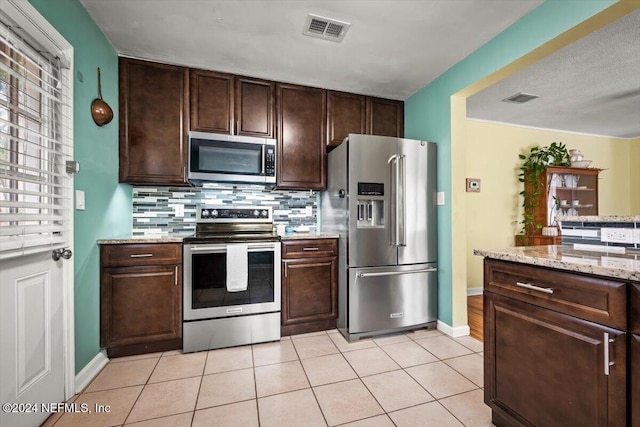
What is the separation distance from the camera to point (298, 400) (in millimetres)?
1643

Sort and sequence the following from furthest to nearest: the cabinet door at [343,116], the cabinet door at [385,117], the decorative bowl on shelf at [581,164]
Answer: the decorative bowl on shelf at [581,164] → the cabinet door at [385,117] → the cabinet door at [343,116]

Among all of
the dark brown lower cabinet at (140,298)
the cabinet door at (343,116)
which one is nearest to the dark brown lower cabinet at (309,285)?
the dark brown lower cabinet at (140,298)

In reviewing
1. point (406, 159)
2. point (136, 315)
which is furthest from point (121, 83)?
point (406, 159)

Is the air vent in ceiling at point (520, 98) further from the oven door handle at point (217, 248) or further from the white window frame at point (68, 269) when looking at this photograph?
the white window frame at point (68, 269)

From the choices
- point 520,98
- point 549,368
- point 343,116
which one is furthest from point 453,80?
point 549,368

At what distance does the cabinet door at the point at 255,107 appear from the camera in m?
2.70

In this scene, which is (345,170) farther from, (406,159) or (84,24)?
(84,24)

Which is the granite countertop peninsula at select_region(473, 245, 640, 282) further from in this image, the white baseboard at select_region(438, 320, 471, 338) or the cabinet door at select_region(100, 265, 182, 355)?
the cabinet door at select_region(100, 265, 182, 355)

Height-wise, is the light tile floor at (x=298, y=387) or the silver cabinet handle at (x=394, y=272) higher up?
the silver cabinet handle at (x=394, y=272)

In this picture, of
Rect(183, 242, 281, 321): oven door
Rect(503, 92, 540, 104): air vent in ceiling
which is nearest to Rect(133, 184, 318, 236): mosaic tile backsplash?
Rect(183, 242, 281, 321): oven door

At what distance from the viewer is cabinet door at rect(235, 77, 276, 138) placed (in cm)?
270

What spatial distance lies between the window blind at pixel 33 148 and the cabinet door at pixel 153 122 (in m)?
0.74

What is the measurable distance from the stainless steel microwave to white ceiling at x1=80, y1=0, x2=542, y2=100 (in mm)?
681

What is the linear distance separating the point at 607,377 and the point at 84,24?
130 inches
